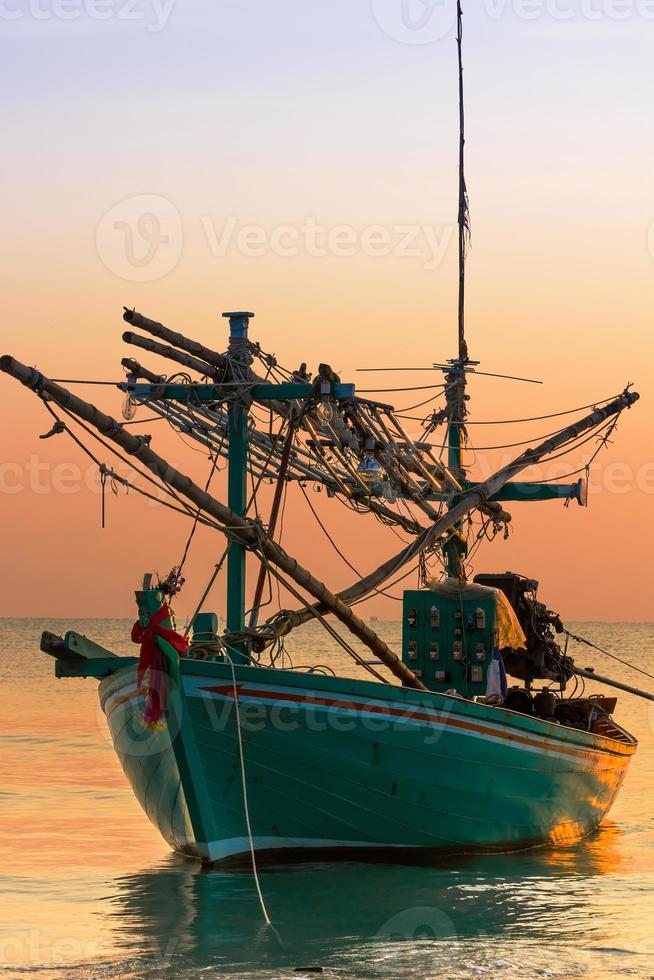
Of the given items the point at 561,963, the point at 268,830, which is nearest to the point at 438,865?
the point at 268,830

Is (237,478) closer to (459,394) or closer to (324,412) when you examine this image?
(324,412)

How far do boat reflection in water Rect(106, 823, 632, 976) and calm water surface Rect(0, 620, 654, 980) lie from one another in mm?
30

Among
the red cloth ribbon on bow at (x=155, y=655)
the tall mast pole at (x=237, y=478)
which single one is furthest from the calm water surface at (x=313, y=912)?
the tall mast pole at (x=237, y=478)

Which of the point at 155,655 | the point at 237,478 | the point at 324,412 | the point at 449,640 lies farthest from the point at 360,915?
the point at 449,640

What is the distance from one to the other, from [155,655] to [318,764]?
8.69 feet

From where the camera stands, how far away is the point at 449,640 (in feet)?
83.0

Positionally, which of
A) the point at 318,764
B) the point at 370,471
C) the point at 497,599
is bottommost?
the point at 318,764

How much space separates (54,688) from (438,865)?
57246mm

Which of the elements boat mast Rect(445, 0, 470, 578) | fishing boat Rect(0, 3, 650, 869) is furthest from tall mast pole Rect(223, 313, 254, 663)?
boat mast Rect(445, 0, 470, 578)

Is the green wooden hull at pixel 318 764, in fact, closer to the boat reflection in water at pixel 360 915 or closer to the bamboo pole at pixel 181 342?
the boat reflection in water at pixel 360 915

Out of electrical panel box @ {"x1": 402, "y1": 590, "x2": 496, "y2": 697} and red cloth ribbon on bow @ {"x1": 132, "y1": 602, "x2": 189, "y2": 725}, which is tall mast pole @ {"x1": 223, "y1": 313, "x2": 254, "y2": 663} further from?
electrical panel box @ {"x1": 402, "y1": 590, "x2": 496, "y2": 697}

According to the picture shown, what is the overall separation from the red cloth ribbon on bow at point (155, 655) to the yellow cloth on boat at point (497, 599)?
6680 millimetres

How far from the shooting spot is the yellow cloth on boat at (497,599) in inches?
981

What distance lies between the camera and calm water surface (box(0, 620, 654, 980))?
16.0 meters
